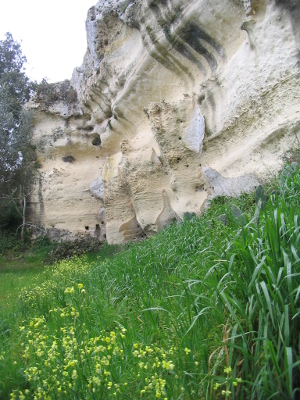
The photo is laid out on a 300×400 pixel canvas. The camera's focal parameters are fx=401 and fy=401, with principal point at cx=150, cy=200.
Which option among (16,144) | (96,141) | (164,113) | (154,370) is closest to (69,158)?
(96,141)

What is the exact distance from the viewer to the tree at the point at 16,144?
11.9m

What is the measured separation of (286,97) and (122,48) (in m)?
6.61

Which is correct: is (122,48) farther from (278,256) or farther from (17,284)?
(278,256)

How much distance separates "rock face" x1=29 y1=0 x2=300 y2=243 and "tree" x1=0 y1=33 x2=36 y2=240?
2.05 ft

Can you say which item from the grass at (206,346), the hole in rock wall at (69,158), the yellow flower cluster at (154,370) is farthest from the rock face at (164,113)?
the yellow flower cluster at (154,370)

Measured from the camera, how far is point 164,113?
354 inches

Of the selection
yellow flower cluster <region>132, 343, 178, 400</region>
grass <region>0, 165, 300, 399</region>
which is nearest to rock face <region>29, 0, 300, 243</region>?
grass <region>0, 165, 300, 399</region>

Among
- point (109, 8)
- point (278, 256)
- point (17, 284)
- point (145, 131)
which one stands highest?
point (109, 8)

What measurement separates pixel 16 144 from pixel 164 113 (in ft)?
18.1

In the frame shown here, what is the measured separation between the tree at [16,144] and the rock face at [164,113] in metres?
0.63

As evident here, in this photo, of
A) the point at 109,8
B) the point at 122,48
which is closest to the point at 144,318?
the point at 122,48

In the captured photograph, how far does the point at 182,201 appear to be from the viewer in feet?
28.8

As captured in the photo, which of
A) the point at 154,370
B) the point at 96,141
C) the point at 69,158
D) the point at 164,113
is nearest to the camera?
the point at 154,370

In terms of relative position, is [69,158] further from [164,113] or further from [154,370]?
[154,370]
